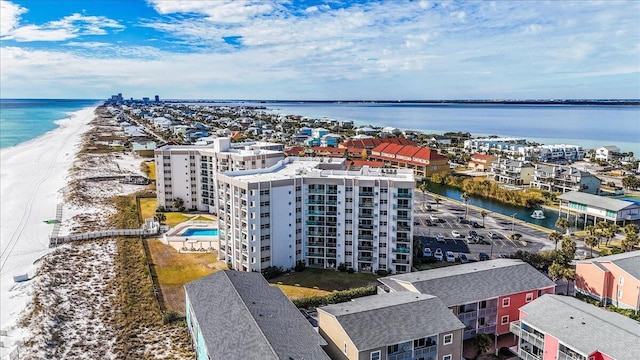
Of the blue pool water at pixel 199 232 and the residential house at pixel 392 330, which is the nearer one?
the residential house at pixel 392 330

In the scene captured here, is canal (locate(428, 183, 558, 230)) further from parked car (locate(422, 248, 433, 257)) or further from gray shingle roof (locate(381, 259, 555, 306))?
gray shingle roof (locate(381, 259, 555, 306))

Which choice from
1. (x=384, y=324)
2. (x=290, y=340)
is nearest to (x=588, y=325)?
(x=384, y=324)

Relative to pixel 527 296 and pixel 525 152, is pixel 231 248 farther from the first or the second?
pixel 525 152

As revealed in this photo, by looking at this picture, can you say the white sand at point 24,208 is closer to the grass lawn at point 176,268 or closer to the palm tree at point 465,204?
the grass lawn at point 176,268

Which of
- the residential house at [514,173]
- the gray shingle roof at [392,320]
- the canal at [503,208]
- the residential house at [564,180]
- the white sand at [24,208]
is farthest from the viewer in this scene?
the residential house at [514,173]

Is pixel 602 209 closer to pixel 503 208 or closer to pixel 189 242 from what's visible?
pixel 503 208

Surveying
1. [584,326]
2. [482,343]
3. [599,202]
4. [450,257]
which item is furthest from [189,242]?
[599,202]

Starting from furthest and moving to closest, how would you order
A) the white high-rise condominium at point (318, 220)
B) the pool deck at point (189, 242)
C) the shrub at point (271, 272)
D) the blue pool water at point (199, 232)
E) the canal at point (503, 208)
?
the canal at point (503, 208)
the blue pool water at point (199, 232)
the pool deck at point (189, 242)
the white high-rise condominium at point (318, 220)
the shrub at point (271, 272)

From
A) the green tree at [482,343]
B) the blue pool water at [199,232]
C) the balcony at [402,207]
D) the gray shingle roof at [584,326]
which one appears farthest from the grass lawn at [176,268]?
the gray shingle roof at [584,326]
